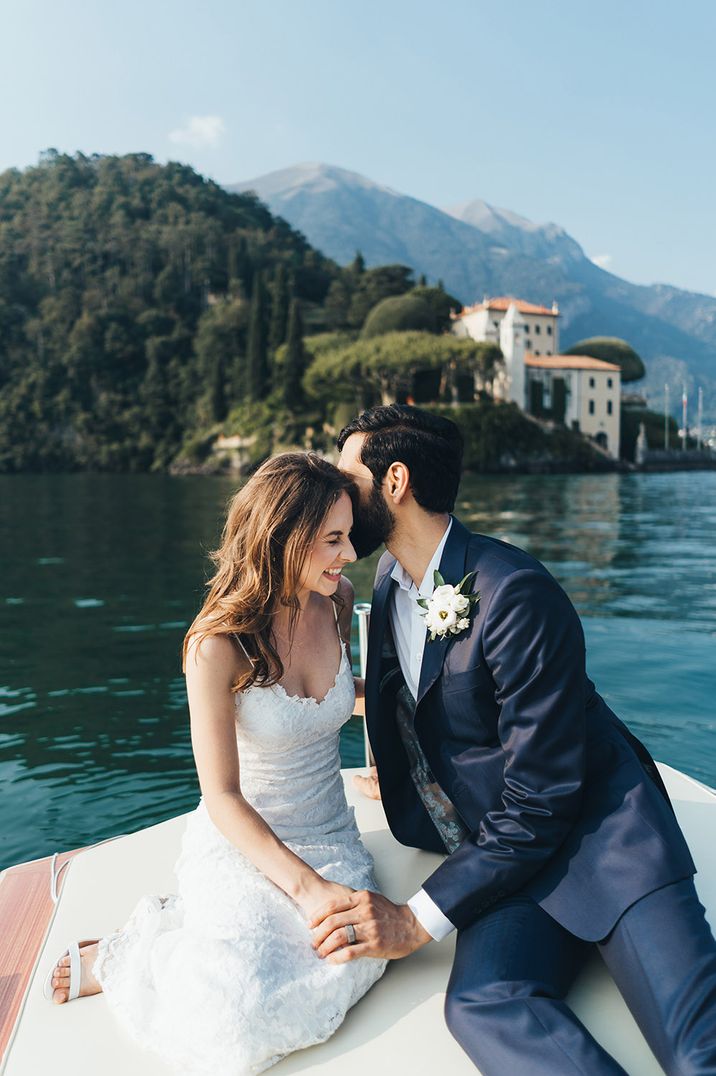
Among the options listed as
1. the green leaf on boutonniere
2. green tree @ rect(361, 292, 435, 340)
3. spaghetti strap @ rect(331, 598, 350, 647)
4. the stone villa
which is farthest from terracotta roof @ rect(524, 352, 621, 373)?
the green leaf on boutonniere

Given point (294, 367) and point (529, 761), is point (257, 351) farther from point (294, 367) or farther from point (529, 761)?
point (529, 761)

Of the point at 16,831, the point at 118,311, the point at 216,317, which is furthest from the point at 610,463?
the point at 16,831

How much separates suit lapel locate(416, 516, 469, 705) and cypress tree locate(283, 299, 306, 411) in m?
51.4

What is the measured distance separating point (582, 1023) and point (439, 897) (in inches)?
14.8

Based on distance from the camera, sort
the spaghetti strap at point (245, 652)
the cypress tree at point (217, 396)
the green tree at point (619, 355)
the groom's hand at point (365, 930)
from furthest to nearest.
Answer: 1. the green tree at point (619, 355)
2. the cypress tree at point (217, 396)
3. the spaghetti strap at point (245, 652)
4. the groom's hand at point (365, 930)

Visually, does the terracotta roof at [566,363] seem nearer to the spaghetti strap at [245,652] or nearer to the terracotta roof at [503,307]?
the terracotta roof at [503,307]

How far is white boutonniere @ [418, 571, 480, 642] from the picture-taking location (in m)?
2.02

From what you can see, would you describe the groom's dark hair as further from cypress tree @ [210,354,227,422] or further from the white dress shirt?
cypress tree @ [210,354,227,422]

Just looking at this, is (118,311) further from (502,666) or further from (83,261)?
(502,666)

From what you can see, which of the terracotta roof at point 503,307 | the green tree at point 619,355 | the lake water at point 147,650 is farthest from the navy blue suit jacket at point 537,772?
the green tree at point 619,355

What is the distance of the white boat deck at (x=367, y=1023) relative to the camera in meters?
1.65

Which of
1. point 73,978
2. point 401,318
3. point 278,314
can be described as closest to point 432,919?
point 73,978

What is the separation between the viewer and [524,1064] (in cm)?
153

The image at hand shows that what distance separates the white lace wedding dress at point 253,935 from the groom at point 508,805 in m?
0.10
